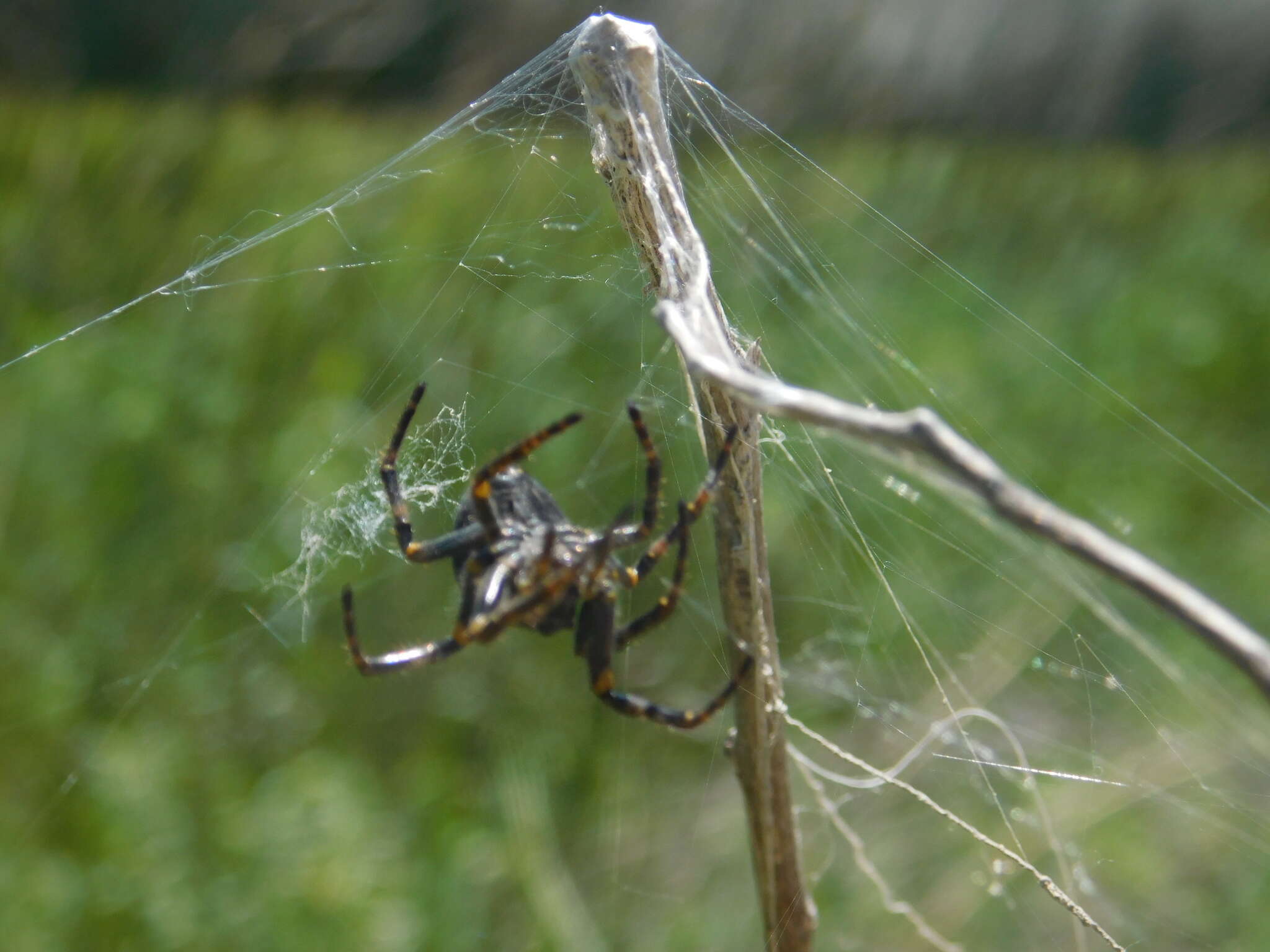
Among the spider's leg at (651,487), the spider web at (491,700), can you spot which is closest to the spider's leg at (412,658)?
the spider's leg at (651,487)

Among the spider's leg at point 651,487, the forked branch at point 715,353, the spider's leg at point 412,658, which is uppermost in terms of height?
the forked branch at point 715,353

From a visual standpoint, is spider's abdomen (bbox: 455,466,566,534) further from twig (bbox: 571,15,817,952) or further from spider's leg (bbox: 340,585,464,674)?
twig (bbox: 571,15,817,952)

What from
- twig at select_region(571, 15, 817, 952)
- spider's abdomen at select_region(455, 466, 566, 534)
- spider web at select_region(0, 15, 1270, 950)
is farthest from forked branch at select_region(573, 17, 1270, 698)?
spider web at select_region(0, 15, 1270, 950)

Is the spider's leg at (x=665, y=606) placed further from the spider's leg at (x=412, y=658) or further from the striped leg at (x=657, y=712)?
the spider's leg at (x=412, y=658)

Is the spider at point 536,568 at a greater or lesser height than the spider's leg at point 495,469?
lesser

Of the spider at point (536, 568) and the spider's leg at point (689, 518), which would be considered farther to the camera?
the spider at point (536, 568)

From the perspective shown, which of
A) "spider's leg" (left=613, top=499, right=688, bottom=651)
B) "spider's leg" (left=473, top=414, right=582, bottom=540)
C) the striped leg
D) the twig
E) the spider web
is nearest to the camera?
the twig
